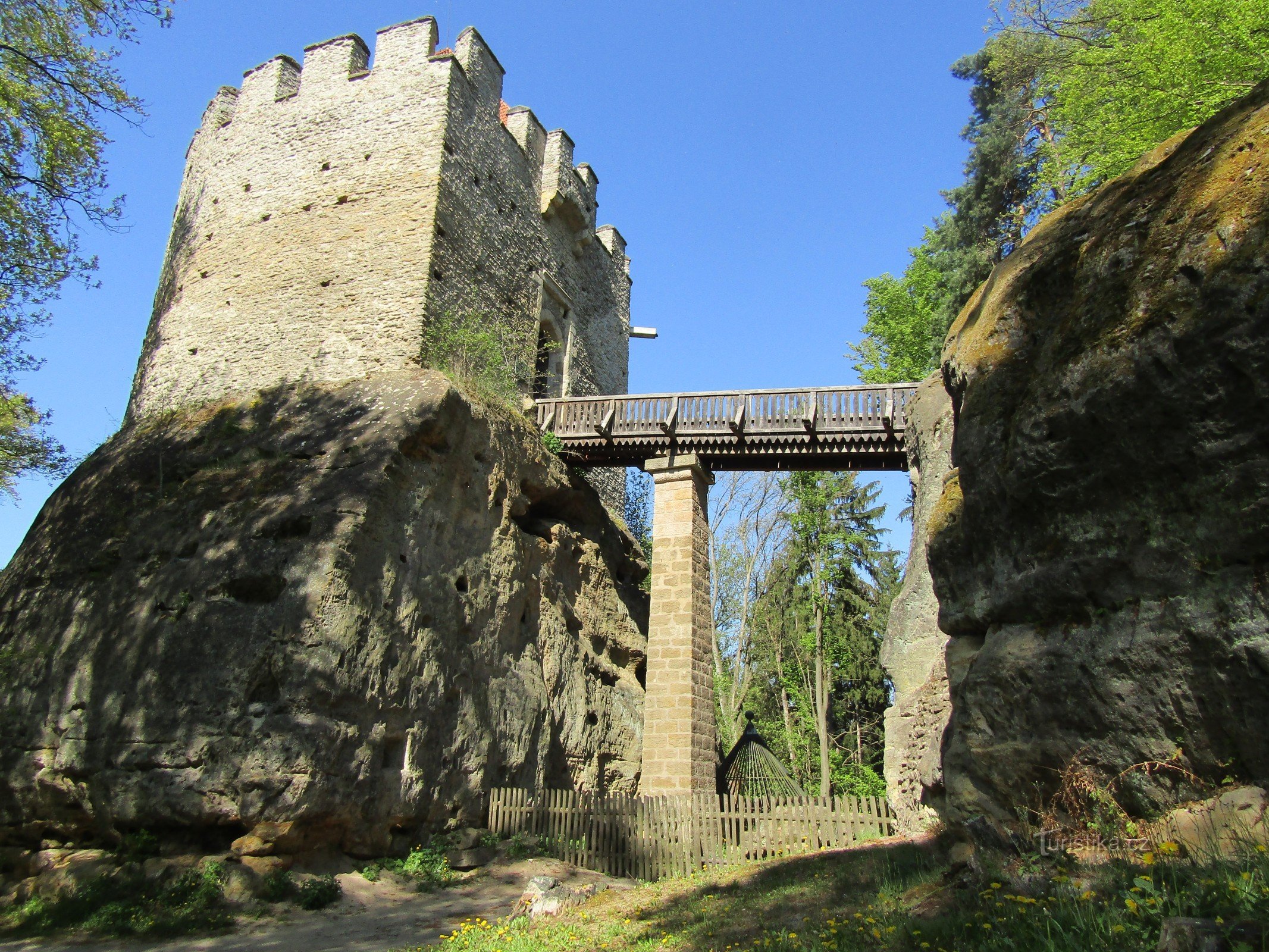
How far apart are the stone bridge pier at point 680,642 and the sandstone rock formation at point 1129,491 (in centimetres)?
888

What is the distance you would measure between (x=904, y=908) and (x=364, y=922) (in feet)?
18.9

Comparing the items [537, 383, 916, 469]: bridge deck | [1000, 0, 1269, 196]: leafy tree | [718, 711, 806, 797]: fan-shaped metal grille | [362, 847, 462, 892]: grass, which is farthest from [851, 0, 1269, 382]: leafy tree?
[362, 847, 462, 892]: grass

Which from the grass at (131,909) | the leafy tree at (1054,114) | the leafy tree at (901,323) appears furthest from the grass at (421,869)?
the leafy tree at (901,323)

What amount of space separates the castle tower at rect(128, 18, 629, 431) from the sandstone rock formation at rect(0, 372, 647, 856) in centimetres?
200

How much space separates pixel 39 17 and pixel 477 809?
1389cm

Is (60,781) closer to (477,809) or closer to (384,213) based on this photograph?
(477,809)

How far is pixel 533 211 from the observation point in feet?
64.1

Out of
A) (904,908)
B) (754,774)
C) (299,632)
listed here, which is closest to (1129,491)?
(904,908)

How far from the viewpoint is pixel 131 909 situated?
8219 mm

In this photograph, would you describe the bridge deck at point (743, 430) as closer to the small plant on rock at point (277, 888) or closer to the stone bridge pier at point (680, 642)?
the stone bridge pier at point (680, 642)

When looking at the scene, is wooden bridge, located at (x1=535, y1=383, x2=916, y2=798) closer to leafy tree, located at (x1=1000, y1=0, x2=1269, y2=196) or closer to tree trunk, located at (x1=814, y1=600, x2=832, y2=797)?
leafy tree, located at (x1=1000, y1=0, x2=1269, y2=196)

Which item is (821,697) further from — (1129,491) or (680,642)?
(1129,491)

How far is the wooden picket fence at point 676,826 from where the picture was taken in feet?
35.0

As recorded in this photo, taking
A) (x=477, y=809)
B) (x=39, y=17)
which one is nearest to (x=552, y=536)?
(x=477, y=809)
